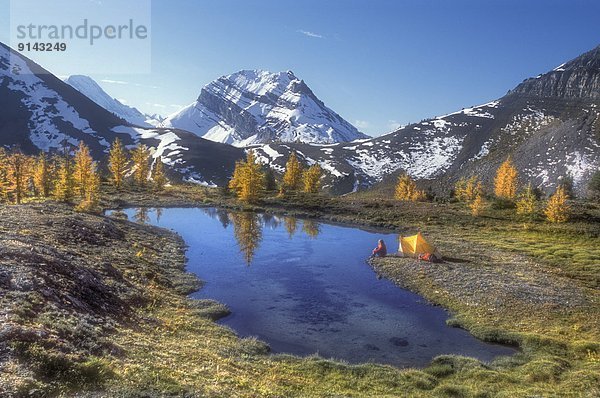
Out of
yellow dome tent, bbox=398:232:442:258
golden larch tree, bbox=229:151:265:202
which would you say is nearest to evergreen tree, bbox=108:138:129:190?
golden larch tree, bbox=229:151:265:202

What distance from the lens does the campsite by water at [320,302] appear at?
30.7 meters

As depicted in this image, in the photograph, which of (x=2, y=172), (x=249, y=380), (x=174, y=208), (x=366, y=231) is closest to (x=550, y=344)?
(x=249, y=380)

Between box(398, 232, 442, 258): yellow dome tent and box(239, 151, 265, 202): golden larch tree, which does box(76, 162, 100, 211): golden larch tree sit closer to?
Result: box(239, 151, 265, 202): golden larch tree

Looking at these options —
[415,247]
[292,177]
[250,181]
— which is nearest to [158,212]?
[250,181]

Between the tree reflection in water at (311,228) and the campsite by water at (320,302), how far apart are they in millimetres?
6257

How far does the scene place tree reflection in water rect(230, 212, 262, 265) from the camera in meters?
61.3

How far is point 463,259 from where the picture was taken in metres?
57.4

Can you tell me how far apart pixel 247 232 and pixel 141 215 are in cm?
2722

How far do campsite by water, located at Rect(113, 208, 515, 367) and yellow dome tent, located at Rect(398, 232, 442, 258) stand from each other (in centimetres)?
605

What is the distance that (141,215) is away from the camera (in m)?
89.6

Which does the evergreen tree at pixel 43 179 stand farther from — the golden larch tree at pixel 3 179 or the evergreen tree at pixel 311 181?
the evergreen tree at pixel 311 181

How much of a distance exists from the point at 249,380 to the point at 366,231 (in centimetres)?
6827

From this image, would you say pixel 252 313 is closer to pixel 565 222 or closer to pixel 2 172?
pixel 565 222

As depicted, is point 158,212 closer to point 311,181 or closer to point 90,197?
point 90,197
